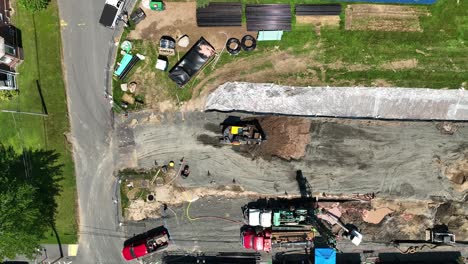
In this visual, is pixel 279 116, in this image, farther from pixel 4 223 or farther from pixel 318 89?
pixel 4 223

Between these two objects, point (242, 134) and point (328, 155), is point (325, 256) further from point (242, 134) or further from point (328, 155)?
point (242, 134)

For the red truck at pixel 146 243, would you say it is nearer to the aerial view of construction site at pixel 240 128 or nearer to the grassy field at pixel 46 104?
the aerial view of construction site at pixel 240 128

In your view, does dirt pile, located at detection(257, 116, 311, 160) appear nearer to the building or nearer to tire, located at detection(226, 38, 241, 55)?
tire, located at detection(226, 38, 241, 55)

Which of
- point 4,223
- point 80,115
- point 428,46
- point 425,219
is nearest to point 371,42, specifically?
point 428,46

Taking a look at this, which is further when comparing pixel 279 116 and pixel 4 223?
pixel 279 116

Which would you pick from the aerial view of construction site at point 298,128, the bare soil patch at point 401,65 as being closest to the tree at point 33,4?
the aerial view of construction site at point 298,128
